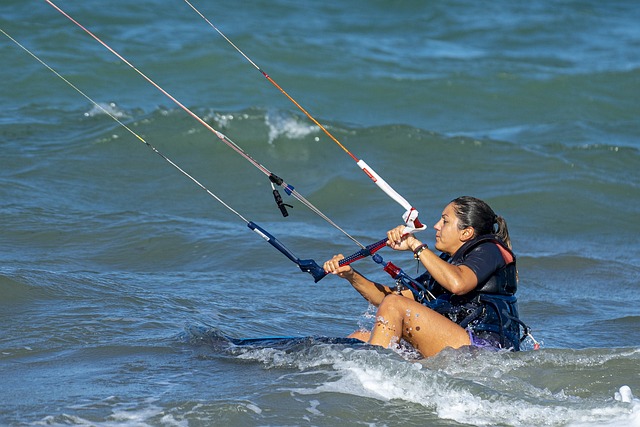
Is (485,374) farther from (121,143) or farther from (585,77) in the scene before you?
(585,77)

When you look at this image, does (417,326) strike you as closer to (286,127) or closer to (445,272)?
(445,272)

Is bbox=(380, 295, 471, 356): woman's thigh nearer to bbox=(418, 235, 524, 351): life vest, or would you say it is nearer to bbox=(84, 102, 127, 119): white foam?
bbox=(418, 235, 524, 351): life vest

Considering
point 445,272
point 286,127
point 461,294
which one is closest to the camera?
point 445,272

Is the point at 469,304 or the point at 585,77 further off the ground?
the point at 585,77

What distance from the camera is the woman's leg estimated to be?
542 centimetres

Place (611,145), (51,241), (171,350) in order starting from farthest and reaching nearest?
(611,145), (51,241), (171,350)

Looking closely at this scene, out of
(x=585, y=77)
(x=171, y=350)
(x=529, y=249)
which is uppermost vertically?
(x=585, y=77)

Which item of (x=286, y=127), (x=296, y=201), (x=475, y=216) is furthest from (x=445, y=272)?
(x=286, y=127)

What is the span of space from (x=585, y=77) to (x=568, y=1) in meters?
6.73

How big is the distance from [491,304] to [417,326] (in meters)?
0.43

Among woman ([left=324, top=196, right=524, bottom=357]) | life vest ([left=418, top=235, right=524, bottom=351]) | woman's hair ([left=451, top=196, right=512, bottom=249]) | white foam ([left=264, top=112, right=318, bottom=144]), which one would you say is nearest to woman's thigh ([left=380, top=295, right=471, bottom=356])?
woman ([left=324, top=196, right=524, bottom=357])

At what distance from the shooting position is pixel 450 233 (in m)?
5.63

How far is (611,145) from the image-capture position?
13.0 meters

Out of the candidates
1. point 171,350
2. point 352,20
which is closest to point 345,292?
point 171,350
